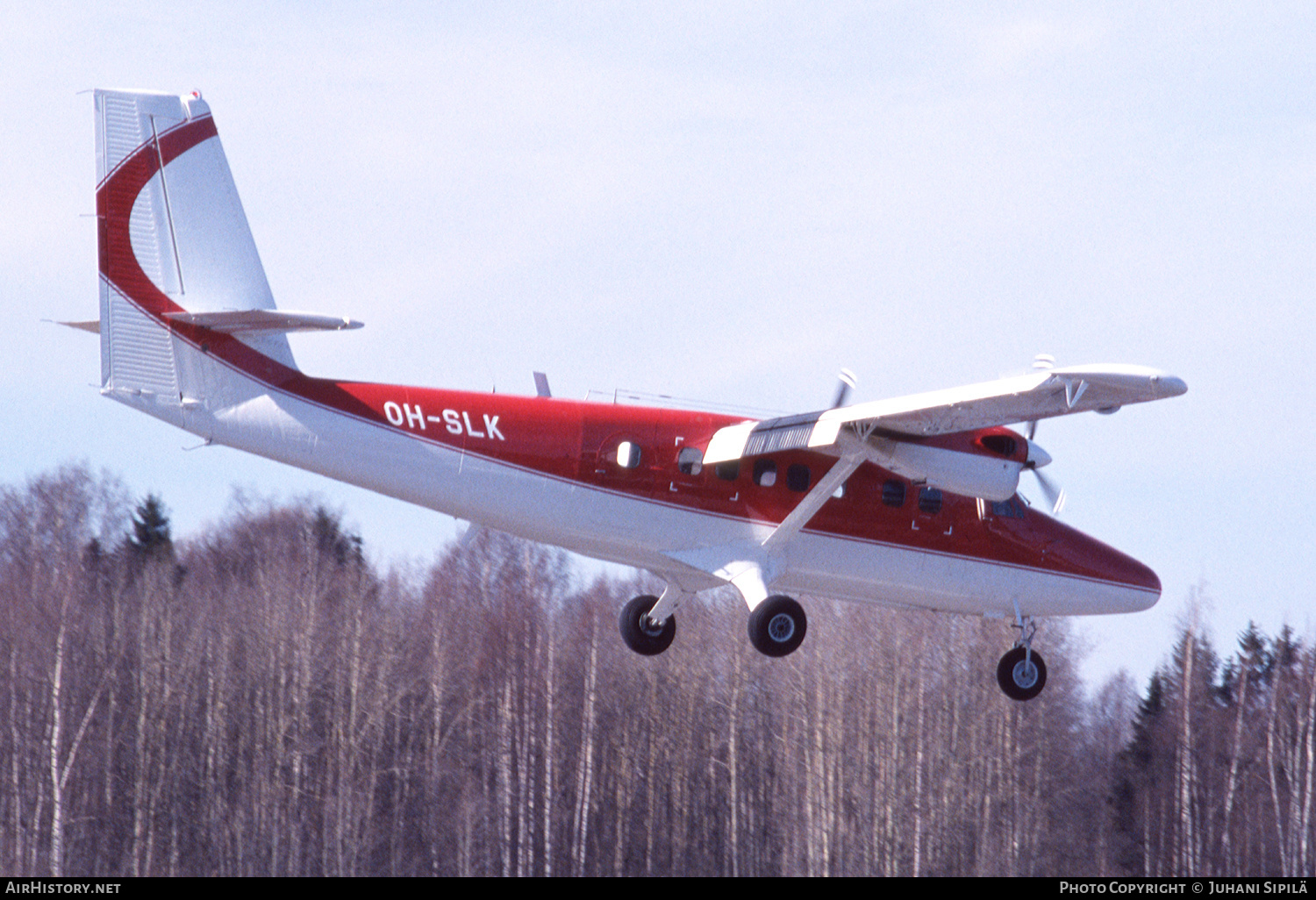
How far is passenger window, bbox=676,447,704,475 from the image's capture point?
2253cm

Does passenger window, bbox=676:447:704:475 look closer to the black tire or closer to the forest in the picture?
the black tire

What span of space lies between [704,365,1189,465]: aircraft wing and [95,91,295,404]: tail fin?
6585 mm

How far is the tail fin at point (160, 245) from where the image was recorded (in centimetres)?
2044

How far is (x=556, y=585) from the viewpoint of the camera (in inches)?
2451

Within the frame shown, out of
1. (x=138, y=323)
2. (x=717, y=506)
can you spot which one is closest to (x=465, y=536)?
(x=717, y=506)

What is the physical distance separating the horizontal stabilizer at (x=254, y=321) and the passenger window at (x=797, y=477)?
7.06m

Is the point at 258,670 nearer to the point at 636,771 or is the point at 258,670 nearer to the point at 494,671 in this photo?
the point at 494,671

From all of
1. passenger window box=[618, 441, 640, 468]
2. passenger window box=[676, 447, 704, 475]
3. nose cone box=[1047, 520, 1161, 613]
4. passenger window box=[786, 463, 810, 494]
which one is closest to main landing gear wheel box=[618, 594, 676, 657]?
passenger window box=[676, 447, 704, 475]

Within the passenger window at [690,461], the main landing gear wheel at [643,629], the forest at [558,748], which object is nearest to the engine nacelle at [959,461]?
the passenger window at [690,461]

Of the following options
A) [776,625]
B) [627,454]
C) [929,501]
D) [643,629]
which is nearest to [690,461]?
[627,454]

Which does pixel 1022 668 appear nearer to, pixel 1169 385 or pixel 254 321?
pixel 1169 385

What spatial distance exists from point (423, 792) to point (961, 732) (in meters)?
15.2

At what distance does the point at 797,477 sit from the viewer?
76.0 feet

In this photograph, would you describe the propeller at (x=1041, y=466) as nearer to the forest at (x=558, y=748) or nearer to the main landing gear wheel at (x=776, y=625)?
the main landing gear wheel at (x=776, y=625)
